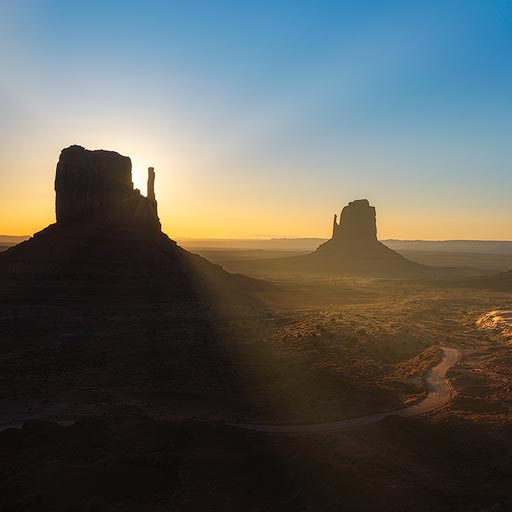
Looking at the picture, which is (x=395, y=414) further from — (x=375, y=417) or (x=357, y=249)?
(x=357, y=249)

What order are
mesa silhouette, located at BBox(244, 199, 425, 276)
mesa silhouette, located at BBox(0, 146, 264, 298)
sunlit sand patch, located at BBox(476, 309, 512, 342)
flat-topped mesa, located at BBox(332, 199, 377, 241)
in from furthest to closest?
flat-topped mesa, located at BBox(332, 199, 377, 241) < mesa silhouette, located at BBox(244, 199, 425, 276) < mesa silhouette, located at BBox(0, 146, 264, 298) < sunlit sand patch, located at BBox(476, 309, 512, 342)

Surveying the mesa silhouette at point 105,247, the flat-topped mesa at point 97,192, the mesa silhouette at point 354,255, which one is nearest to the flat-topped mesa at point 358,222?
the mesa silhouette at point 354,255

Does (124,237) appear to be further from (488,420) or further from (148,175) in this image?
(488,420)

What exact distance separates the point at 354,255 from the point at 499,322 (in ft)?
310

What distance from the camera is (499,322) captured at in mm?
44281

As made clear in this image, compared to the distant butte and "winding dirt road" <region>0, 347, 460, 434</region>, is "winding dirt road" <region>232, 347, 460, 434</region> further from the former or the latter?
the distant butte

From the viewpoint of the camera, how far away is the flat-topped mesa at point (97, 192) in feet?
211

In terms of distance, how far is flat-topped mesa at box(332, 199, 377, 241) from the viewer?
144125mm

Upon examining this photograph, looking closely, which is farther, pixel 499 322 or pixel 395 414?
pixel 499 322

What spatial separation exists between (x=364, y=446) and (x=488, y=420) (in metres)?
6.44

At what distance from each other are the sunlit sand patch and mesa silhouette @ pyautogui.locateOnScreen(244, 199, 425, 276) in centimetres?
7520

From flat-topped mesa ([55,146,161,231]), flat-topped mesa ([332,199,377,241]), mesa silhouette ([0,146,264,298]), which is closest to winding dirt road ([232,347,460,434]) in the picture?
mesa silhouette ([0,146,264,298])

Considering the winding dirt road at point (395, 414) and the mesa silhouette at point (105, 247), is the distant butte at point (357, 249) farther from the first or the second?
the winding dirt road at point (395, 414)

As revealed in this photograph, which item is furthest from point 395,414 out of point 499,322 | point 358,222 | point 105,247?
point 358,222
